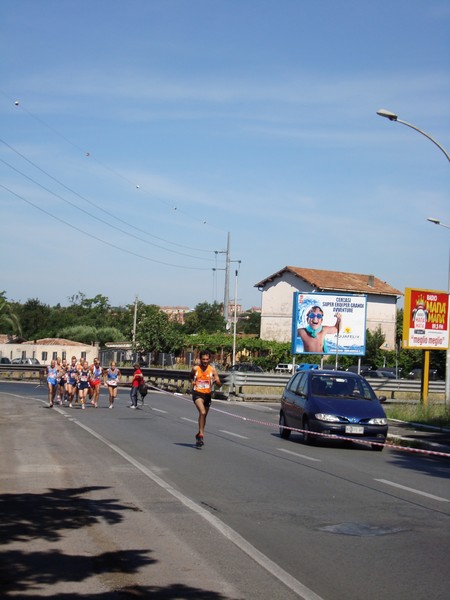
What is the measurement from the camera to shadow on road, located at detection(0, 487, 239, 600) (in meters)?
6.18

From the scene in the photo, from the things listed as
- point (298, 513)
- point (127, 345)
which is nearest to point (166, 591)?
point (298, 513)

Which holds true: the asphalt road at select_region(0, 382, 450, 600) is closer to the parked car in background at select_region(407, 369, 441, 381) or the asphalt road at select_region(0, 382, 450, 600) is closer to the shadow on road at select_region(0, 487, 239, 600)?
the shadow on road at select_region(0, 487, 239, 600)

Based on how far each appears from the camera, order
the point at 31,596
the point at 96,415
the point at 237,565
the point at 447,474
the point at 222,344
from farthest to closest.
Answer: the point at 222,344 < the point at 96,415 < the point at 447,474 < the point at 237,565 < the point at 31,596

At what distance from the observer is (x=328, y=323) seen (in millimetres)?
44438

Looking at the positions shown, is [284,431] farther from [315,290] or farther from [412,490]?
[315,290]

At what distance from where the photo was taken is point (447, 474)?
561 inches

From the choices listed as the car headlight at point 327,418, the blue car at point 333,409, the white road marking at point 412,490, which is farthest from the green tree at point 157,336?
the white road marking at point 412,490

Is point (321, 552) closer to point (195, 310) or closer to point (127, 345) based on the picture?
point (127, 345)

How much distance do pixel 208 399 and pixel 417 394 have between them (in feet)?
99.0

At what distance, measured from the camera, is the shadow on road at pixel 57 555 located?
618 cm

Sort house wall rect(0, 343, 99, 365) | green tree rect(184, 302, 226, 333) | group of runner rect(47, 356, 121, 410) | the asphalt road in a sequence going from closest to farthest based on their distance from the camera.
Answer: the asphalt road < group of runner rect(47, 356, 121, 410) < house wall rect(0, 343, 99, 365) < green tree rect(184, 302, 226, 333)

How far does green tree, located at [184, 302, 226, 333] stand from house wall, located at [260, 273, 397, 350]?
24238 mm

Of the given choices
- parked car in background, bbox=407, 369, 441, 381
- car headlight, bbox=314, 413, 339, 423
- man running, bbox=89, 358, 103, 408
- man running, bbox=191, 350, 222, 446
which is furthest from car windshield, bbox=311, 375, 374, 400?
parked car in background, bbox=407, 369, 441, 381

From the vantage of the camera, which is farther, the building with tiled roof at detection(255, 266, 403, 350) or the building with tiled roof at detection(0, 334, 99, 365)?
the building with tiled roof at detection(255, 266, 403, 350)
